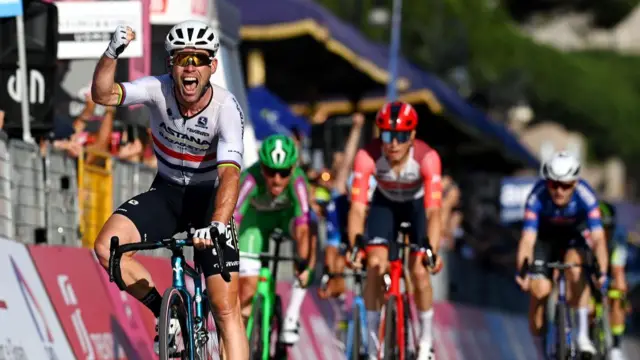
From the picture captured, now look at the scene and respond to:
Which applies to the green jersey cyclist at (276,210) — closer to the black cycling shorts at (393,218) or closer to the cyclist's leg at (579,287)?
the black cycling shorts at (393,218)

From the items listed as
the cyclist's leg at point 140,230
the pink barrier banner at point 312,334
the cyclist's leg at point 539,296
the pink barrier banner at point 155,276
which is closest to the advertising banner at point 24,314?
the cyclist's leg at point 140,230

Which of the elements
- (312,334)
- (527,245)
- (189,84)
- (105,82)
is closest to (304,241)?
(527,245)

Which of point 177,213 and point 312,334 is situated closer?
point 177,213

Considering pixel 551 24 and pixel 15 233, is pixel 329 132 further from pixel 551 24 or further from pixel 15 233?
pixel 551 24

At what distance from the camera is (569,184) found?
13.4 metres

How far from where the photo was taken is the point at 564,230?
13812 mm

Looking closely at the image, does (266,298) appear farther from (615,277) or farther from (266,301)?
(615,277)

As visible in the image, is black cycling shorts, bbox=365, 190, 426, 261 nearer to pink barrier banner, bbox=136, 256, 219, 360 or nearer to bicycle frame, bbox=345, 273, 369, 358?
bicycle frame, bbox=345, 273, 369, 358

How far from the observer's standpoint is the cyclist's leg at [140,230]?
8.74 metres

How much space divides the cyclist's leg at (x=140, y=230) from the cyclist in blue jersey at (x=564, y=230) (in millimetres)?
4700

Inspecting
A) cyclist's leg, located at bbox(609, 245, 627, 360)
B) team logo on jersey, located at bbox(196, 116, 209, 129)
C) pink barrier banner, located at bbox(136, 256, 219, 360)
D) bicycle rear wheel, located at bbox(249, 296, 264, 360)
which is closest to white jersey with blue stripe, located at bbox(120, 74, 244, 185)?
Answer: team logo on jersey, located at bbox(196, 116, 209, 129)

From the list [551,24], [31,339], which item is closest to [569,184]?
[31,339]

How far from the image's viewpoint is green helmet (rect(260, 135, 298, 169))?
39.4 feet

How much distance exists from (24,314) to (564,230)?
5.84m
